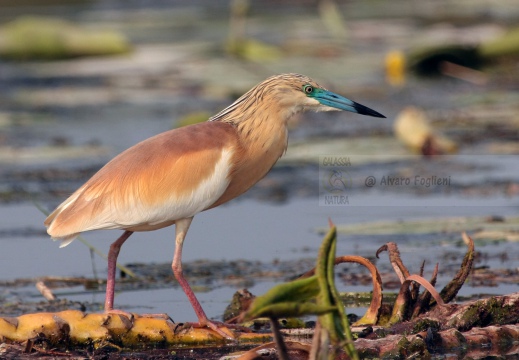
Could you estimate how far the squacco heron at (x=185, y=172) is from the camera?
560 cm

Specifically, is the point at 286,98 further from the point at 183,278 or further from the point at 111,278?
the point at 111,278

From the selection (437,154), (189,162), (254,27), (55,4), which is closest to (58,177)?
(437,154)

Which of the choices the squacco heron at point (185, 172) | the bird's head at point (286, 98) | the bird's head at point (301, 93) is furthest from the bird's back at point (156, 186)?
the bird's head at point (301, 93)

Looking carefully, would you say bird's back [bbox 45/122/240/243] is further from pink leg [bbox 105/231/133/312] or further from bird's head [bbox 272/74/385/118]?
bird's head [bbox 272/74/385/118]

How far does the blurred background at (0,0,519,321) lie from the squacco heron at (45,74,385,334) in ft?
2.19

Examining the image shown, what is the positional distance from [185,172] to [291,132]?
6194mm

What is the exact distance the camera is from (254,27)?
19.4m

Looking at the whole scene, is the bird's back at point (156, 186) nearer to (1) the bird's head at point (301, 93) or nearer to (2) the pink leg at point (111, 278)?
(2) the pink leg at point (111, 278)

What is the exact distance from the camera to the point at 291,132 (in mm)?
11789

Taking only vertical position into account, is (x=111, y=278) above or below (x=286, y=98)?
below

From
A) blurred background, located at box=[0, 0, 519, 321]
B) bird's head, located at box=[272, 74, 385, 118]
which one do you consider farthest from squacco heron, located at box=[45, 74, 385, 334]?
blurred background, located at box=[0, 0, 519, 321]

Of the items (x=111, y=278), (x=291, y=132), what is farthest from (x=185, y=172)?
(x=291, y=132)

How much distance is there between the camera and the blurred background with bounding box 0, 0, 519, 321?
704 cm

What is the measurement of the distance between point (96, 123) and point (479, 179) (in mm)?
5260
